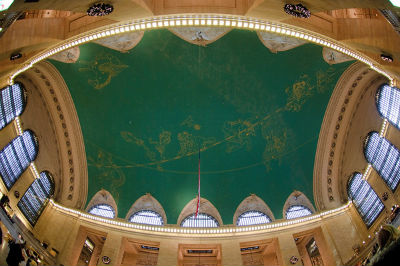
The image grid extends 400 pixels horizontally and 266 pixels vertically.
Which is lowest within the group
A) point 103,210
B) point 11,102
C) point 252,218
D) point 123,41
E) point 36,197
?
point 36,197

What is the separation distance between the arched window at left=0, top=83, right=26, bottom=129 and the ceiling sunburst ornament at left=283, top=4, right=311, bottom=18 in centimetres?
1413

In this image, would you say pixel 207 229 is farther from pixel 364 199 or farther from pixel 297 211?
pixel 364 199

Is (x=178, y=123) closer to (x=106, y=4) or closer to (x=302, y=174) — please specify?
(x=302, y=174)

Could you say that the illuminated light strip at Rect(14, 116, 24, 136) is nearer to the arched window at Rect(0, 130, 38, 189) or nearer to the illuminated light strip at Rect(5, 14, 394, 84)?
the arched window at Rect(0, 130, 38, 189)

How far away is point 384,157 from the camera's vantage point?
16.5 metres

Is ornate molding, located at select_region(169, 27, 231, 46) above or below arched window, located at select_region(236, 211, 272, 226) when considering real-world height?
above

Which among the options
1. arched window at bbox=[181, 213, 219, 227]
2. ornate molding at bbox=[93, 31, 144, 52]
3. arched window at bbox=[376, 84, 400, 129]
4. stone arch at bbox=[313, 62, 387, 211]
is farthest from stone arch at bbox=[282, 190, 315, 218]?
ornate molding at bbox=[93, 31, 144, 52]

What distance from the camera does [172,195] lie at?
69.3ft

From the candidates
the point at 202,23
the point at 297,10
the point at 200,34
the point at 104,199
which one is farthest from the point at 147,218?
the point at 297,10

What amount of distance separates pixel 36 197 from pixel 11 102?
5.50m

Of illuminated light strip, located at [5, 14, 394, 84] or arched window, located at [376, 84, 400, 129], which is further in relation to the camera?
arched window, located at [376, 84, 400, 129]

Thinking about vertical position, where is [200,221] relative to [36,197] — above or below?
above

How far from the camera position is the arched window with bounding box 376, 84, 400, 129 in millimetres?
15656

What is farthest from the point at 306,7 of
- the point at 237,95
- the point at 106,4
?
the point at 237,95
